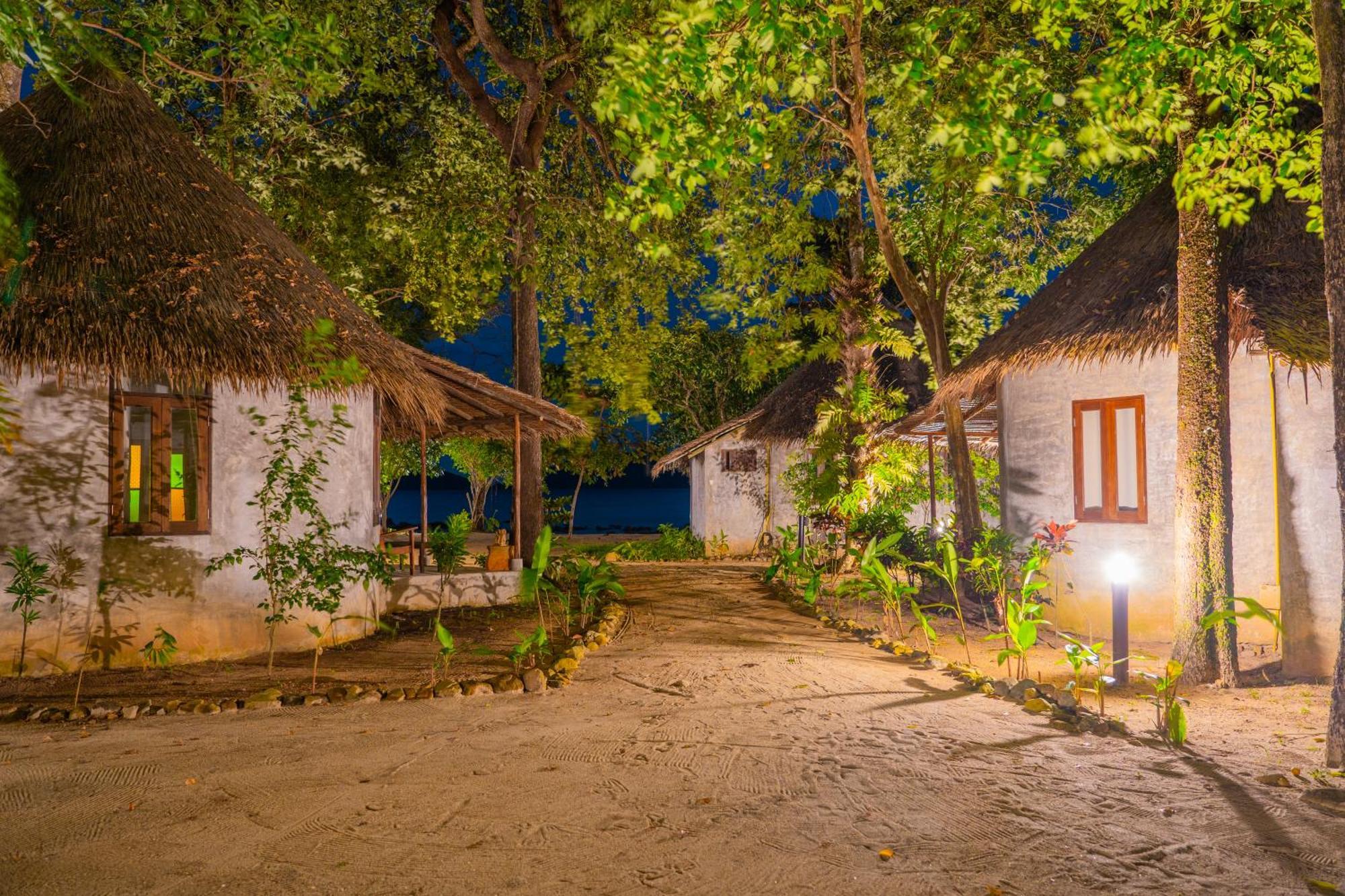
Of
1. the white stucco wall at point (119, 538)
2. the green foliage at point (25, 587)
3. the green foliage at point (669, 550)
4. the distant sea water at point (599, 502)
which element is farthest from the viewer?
the distant sea water at point (599, 502)

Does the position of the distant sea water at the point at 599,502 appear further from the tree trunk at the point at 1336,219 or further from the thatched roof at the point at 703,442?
the tree trunk at the point at 1336,219

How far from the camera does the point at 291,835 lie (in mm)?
3203

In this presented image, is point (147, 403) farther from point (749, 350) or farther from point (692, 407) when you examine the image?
point (692, 407)

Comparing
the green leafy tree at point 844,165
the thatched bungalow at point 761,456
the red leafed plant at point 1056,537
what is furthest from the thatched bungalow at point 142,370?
the thatched bungalow at point 761,456

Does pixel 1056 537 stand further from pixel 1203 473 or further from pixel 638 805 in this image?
pixel 638 805

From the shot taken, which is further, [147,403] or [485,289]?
[485,289]

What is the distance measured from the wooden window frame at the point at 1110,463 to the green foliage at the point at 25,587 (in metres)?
8.17

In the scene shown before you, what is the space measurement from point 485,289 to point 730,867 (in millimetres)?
11214

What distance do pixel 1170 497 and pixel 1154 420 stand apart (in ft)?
2.19

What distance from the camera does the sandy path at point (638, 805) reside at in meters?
2.89

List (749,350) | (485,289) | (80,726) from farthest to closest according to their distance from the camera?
(485,289), (749,350), (80,726)

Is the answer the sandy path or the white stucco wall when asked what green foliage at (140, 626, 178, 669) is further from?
the sandy path

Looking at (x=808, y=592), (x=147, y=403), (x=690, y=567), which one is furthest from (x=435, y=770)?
(x=690, y=567)

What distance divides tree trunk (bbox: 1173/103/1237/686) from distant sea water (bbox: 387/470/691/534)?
29.7m
